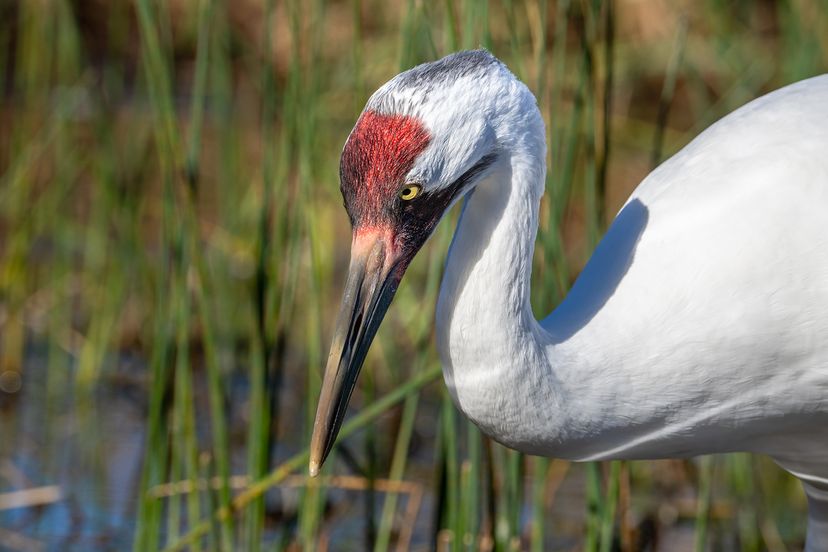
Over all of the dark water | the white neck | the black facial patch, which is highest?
the black facial patch

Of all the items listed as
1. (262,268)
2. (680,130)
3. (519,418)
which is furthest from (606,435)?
(680,130)

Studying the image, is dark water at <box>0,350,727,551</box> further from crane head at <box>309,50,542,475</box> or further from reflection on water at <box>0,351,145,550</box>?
crane head at <box>309,50,542,475</box>

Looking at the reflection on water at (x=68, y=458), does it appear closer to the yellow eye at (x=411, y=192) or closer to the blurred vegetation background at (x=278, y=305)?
the blurred vegetation background at (x=278, y=305)

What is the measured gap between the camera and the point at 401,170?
2129mm

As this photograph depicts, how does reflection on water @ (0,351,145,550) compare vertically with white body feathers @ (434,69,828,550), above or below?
below

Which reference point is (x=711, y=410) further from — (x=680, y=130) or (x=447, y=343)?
(x=680, y=130)

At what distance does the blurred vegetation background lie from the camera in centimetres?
282

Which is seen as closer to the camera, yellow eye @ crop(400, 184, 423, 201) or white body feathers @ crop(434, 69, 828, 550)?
yellow eye @ crop(400, 184, 423, 201)

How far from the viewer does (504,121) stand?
222 centimetres

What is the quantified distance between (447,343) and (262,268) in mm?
615

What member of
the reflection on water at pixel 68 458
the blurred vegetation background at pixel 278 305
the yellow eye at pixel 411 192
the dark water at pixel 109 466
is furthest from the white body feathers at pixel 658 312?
the reflection on water at pixel 68 458

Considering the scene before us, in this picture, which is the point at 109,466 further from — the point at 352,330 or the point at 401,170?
the point at 401,170

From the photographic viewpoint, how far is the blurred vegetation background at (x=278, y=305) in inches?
111

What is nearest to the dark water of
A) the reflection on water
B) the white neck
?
the reflection on water
